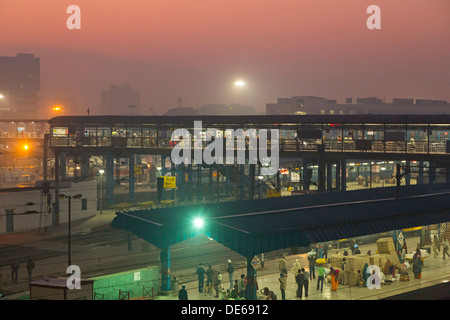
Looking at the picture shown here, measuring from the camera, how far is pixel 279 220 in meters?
22.3

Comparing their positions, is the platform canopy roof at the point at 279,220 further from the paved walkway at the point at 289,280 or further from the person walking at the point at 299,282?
the paved walkway at the point at 289,280

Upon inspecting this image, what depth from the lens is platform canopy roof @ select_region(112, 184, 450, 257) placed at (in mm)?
19953

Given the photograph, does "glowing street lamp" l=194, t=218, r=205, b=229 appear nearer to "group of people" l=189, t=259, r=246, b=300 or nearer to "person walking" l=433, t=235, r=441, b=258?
"group of people" l=189, t=259, r=246, b=300

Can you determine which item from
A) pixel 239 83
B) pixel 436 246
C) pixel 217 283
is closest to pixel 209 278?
pixel 217 283

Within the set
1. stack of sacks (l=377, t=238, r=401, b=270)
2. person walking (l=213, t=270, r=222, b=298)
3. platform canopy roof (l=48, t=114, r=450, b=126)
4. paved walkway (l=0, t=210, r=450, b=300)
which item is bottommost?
paved walkway (l=0, t=210, r=450, b=300)

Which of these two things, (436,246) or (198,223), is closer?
(198,223)

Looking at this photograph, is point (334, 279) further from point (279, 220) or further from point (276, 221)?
point (276, 221)

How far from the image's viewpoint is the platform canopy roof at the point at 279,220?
65.5 feet

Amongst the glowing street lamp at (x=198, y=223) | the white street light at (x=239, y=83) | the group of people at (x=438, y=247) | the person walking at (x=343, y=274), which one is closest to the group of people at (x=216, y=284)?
the glowing street lamp at (x=198, y=223)

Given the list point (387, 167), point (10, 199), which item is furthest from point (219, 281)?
point (387, 167)

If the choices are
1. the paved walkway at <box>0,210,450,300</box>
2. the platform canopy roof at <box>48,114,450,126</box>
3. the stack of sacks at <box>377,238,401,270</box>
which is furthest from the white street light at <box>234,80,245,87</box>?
the stack of sacks at <box>377,238,401,270</box>

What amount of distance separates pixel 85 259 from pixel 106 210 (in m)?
21.8
